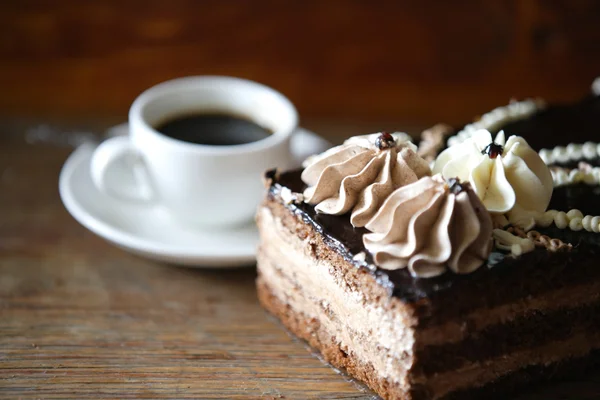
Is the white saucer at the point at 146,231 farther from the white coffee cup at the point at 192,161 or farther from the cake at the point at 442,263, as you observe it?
the cake at the point at 442,263

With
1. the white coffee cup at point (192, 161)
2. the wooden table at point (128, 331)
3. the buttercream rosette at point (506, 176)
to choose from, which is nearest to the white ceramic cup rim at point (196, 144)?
the white coffee cup at point (192, 161)

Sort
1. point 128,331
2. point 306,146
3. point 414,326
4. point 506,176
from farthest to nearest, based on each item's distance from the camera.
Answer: point 306,146 → point 128,331 → point 506,176 → point 414,326

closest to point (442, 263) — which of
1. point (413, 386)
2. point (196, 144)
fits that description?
point (413, 386)

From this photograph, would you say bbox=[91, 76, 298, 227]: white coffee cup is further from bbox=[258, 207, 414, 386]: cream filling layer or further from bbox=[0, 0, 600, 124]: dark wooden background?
bbox=[0, 0, 600, 124]: dark wooden background

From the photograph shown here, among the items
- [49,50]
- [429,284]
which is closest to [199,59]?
[49,50]

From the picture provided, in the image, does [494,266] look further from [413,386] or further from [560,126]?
[560,126]

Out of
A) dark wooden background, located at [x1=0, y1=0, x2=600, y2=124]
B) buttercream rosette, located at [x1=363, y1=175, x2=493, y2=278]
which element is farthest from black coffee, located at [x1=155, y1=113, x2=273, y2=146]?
buttercream rosette, located at [x1=363, y1=175, x2=493, y2=278]
